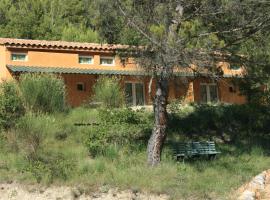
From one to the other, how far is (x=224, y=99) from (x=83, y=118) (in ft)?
48.0

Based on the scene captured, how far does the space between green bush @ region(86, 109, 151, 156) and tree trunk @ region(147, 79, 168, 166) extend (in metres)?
1.35

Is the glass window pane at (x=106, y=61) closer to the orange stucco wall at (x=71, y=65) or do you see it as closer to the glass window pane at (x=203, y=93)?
the orange stucco wall at (x=71, y=65)

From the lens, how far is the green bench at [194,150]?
1891cm

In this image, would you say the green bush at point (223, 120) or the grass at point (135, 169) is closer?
the grass at point (135, 169)

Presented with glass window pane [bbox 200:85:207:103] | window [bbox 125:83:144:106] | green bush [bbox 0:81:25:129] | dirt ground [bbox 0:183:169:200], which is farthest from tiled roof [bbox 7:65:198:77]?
dirt ground [bbox 0:183:169:200]

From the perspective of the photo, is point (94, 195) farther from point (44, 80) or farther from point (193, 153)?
Result: point (44, 80)

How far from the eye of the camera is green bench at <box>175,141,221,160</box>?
18.9m

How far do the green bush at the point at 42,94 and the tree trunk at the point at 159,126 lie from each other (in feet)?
17.3

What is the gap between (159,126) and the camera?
58.4 ft

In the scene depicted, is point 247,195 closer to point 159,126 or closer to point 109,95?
point 159,126

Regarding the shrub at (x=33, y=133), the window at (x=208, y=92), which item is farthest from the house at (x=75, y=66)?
the shrub at (x=33, y=133)

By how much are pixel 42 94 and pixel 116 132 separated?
3983 mm

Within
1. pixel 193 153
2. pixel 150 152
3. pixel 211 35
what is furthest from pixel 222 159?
pixel 211 35

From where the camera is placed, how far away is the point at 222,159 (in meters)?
19.3
